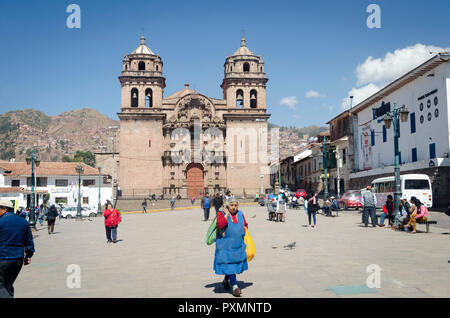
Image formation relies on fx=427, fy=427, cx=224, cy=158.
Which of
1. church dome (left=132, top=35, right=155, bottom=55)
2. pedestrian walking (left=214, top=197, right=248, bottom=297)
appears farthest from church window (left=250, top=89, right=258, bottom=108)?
pedestrian walking (left=214, top=197, right=248, bottom=297)

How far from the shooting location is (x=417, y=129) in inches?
1176

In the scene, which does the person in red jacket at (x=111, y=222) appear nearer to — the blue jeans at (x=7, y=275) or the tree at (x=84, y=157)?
the blue jeans at (x=7, y=275)

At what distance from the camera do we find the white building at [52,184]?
43531 mm

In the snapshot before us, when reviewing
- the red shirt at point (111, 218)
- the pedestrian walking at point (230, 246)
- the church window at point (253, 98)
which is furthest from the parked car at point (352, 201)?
the church window at point (253, 98)

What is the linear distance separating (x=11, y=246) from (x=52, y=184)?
43666mm

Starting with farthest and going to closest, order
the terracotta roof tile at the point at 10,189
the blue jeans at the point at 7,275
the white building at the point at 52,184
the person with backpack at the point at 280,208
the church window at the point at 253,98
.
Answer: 1. the church window at the point at 253,98
2. the white building at the point at 52,184
3. the terracotta roof tile at the point at 10,189
4. the person with backpack at the point at 280,208
5. the blue jeans at the point at 7,275

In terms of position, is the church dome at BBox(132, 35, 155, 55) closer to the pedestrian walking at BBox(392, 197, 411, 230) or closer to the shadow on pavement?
the pedestrian walking at BBox(392, 197, 411, 230)

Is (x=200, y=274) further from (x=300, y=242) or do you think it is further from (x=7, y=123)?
(x=7, y=123)

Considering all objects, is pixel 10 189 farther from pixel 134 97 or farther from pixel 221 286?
pixel 221 286

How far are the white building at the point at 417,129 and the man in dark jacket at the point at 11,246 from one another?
25.3m

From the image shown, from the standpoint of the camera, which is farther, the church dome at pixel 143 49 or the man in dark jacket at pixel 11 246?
the church dome at pixel 143 49

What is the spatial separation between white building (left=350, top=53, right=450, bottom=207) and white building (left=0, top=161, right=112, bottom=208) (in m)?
27.4
